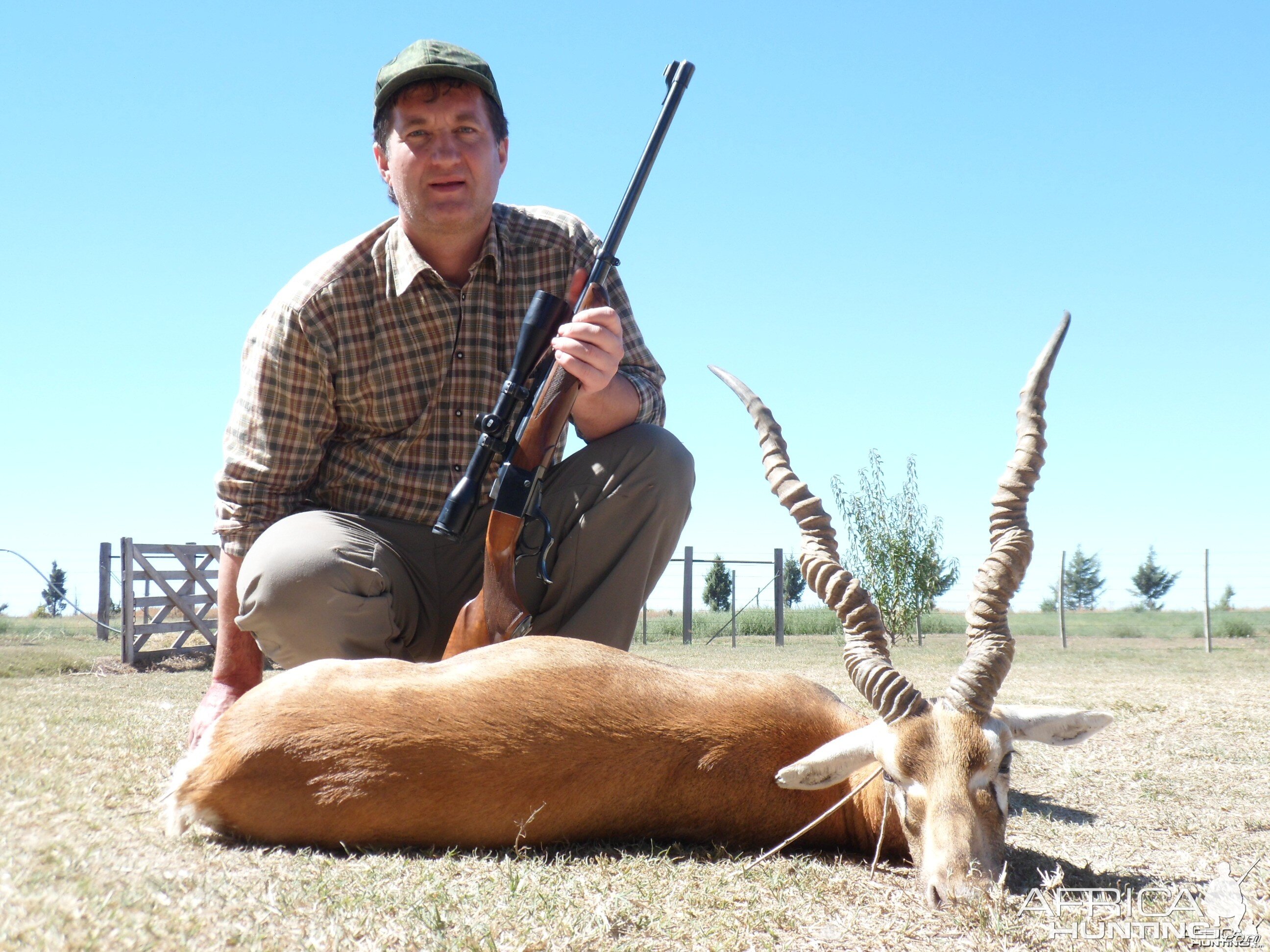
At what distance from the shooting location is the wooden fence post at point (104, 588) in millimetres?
16875

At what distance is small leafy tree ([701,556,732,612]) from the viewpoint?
1638 inches

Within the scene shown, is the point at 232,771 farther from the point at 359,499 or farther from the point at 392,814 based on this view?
the point at 359,499

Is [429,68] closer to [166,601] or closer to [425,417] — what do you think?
[425,417]

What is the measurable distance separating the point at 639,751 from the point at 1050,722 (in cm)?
123

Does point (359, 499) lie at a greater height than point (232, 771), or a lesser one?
greater

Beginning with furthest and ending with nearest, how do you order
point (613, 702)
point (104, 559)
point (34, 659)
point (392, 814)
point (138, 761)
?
point (104, 559), point (34, 659), point (138, 761), point (613, 702), point (392, 814)

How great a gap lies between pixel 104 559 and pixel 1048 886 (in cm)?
1776

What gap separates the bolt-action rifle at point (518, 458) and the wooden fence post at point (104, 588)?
14.8m

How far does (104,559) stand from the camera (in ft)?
55.7

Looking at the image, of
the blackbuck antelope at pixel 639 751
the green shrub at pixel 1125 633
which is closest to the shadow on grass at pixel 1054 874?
the blackbuck antelope at pixel 639 751

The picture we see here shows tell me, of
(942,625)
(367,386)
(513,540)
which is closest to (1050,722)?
(513,540)

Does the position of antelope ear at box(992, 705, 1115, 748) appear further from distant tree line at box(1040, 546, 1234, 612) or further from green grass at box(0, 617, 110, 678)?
distant tree line at box(1040, 546, 1234, 612)

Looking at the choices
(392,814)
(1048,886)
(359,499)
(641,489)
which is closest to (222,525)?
(359,499)

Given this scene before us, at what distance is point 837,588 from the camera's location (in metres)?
3.16
